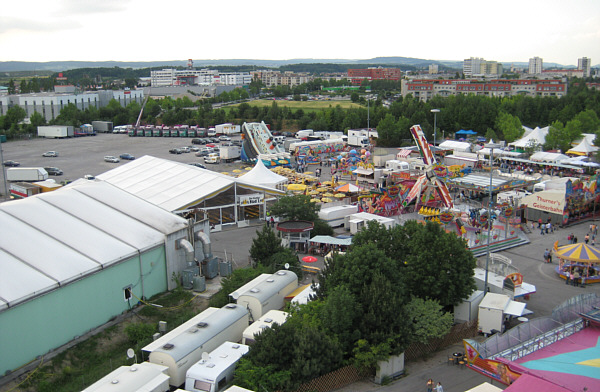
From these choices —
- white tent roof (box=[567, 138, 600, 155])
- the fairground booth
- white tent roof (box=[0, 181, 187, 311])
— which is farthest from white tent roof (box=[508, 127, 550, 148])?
white tent roof (box=[0, 181, 187, 311])

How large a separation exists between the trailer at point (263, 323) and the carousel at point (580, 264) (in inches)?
520

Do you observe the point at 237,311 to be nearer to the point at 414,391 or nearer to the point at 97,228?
the point at 414,391

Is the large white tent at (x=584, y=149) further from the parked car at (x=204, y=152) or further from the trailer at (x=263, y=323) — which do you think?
the trailer at (x=263, y=323)

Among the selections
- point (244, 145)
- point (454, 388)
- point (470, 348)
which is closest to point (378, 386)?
point (454, 388)

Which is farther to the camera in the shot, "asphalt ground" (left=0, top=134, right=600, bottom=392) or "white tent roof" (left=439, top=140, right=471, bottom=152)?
"white tent roof" (left=439, top=140, right=471, bottom=152)

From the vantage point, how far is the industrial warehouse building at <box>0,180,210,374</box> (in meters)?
→ 15.2

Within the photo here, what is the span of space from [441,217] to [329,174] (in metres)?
22.1

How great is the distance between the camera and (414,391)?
14.4m

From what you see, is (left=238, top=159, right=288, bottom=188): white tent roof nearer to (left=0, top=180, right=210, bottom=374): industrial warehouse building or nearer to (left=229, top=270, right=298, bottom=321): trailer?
(left=0, top=180, right=210, bottom=374): industrial warehouse building

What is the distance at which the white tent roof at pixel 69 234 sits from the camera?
1606cm

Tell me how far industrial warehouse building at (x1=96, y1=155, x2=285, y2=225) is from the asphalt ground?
0.95m

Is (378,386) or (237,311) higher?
(237,311)

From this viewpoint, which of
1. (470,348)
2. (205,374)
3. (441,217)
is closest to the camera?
(205,374)

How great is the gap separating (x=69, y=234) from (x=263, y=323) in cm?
809
